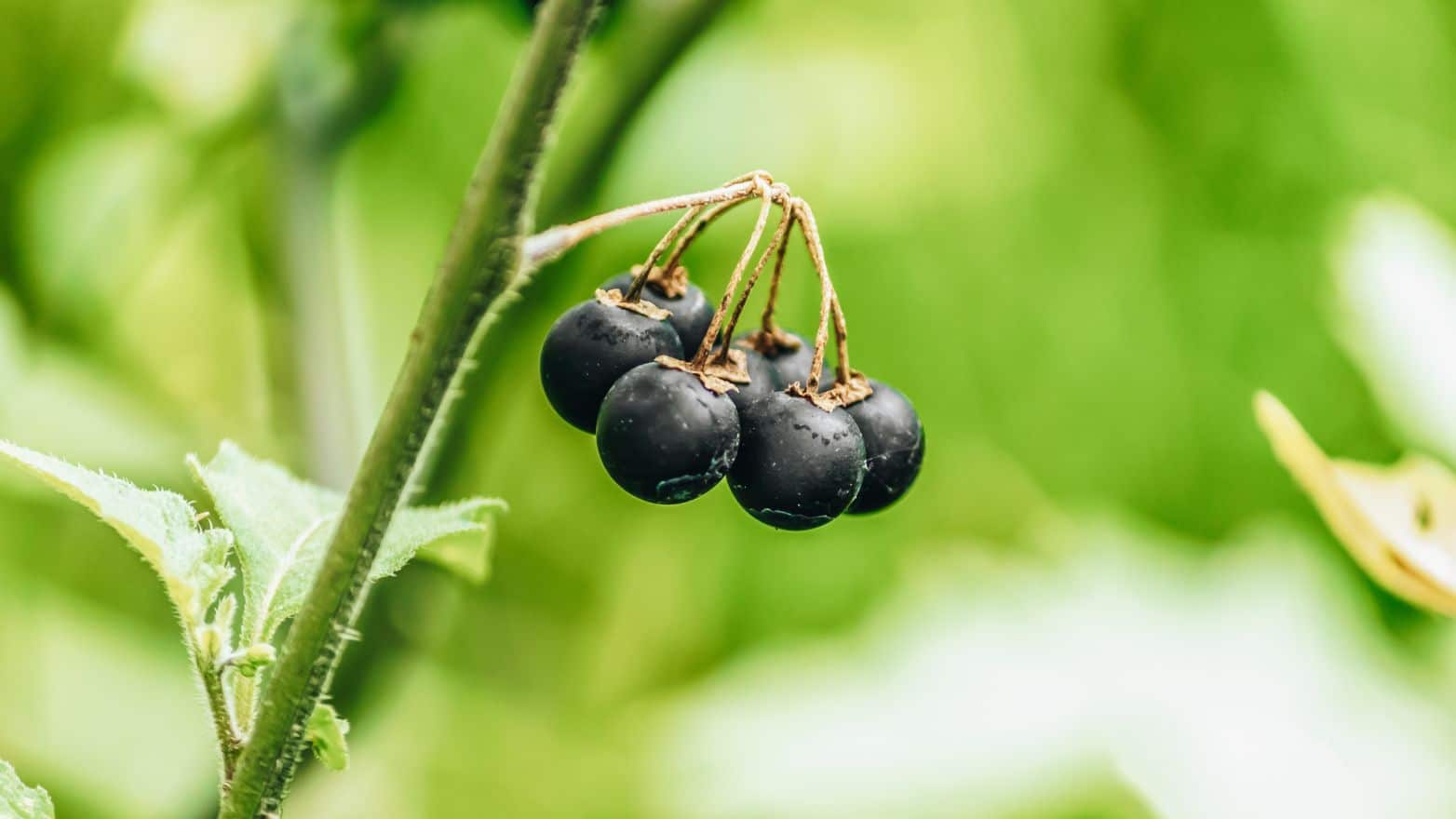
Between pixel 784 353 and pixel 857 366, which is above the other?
pixel 857 366

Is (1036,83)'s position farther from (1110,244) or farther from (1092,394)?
(1092,394)

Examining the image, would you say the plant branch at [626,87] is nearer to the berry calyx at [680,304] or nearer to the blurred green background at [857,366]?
the blurred green background at [857,366]

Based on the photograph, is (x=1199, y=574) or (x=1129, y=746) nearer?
(x=1129, y=746)

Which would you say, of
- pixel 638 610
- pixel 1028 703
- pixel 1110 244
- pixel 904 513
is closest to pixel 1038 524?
pixel 904 513

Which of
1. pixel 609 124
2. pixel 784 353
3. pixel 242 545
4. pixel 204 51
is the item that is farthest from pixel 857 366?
pixel 242 545

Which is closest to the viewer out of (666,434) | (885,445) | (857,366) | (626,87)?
(666,434)

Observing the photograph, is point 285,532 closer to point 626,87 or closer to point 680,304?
point 680,304
